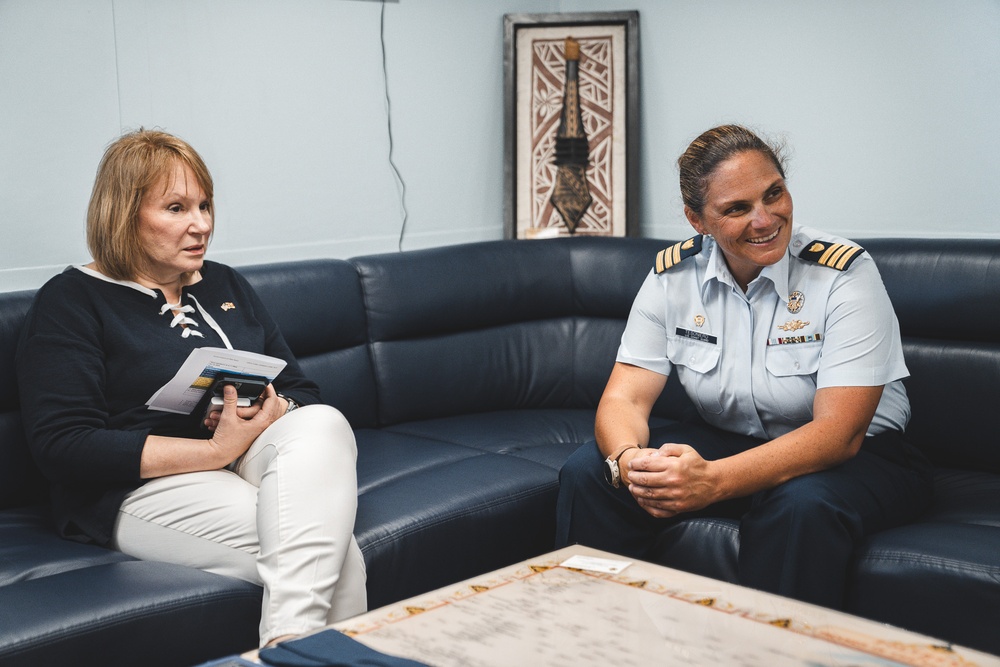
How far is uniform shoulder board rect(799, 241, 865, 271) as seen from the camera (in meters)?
1.92

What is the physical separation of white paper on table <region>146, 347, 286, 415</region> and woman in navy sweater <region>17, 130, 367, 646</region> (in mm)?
61

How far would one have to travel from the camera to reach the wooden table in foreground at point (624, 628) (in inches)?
47.4

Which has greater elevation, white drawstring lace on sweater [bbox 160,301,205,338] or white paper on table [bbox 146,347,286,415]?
white drawstring lace on sweater [bbox 160,301,205,338]

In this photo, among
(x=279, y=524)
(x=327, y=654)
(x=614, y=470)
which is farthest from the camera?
(x=614, y=470)

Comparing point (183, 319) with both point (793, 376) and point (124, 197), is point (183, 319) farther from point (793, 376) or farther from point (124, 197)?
point (793, 376)

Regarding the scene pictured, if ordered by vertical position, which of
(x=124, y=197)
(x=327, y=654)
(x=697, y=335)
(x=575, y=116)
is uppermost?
(x=575, y=116)

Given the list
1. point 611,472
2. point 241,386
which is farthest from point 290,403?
point 611,472

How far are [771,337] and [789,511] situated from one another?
0.39 metres

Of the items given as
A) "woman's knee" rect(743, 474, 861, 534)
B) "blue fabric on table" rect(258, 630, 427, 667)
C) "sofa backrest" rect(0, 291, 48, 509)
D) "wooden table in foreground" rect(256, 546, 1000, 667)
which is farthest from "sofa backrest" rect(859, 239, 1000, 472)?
"sofa backrest" rect(0, 291, 48, 509)

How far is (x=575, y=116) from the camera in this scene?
333 cm

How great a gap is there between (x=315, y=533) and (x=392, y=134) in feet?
5.80

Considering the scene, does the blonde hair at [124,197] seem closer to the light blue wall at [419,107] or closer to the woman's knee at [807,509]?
the light blue wall at [419,107]

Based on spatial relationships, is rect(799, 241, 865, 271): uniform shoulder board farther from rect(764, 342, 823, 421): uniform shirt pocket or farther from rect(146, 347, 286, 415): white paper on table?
rect(146, 347, 286, 415): white paper on table

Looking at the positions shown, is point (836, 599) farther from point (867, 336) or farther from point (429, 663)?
point (429, 663)
